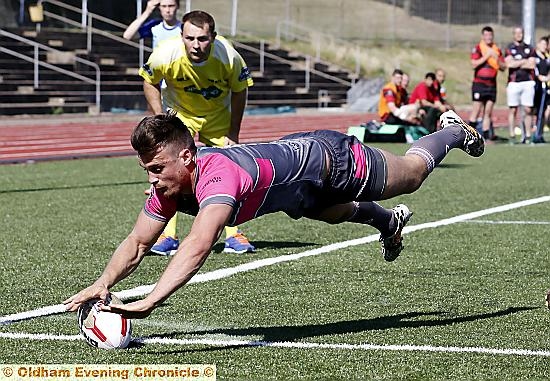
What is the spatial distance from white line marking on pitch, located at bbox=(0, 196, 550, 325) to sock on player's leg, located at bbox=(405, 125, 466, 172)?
5.53 feet

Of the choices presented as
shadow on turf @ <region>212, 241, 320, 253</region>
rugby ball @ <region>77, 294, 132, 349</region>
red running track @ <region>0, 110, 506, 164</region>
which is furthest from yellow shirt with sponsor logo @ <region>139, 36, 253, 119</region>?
red running track @ <region>0, 110, 506, 164</region>

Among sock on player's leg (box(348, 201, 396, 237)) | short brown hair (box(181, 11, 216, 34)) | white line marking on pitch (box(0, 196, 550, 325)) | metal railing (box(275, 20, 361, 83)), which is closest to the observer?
white line marking on pitch (box(0, 196, 550, 325))

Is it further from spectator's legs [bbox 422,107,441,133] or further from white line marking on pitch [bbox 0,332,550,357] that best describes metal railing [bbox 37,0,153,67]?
white line marking on pitch [bbox 0,332,550,357]

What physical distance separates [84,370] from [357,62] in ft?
121

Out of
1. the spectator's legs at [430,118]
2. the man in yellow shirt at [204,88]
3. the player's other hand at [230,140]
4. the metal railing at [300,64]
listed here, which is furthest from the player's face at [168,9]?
the metal railing at [300,64]

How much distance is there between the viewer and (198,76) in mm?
9156

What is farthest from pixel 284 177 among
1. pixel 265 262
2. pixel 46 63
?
pixel 46 63

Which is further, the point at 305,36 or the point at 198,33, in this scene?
the point at 305,36

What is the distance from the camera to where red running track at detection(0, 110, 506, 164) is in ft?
65.3

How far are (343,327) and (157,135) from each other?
1531 mm

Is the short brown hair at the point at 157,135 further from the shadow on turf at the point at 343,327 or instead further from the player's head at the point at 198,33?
the player's head at the point at 198,33

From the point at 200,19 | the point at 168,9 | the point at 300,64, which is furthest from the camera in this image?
the point at 300,64

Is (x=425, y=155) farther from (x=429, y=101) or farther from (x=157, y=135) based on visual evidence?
(x=429, y=101)

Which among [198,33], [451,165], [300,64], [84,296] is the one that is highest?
[198,33]
